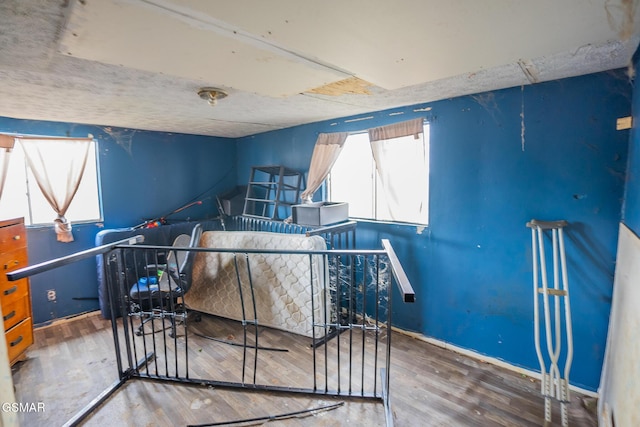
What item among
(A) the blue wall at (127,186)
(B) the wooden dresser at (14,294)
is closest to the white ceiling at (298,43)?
(B) the wooden dresser at (14,294)

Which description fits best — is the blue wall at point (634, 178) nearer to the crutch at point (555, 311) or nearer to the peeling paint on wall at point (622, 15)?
the crutch at point (555, 311)

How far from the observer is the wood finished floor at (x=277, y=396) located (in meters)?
1.89

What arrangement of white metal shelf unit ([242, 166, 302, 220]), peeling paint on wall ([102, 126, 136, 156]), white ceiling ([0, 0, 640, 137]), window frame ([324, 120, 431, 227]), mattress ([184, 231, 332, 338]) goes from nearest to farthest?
white ceiling ([0, 0, 640, 137]), window frame ([324, 120, 431, 227]), mattress ([184, 231, 332, 338]), peeling paint on wall ([102, 126, 136, 156]), white metal shelf unit ([242, 166, 302, 220])

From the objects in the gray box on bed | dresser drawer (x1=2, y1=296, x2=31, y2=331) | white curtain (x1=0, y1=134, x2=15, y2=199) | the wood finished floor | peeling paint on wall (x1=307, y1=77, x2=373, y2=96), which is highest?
peeling paint on wall (x1=307, y1=77, x2=373, y2=96)

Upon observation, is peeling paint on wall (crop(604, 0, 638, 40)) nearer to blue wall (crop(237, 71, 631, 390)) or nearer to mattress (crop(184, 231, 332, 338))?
blue wall (crop(237, 71, 631, 390))

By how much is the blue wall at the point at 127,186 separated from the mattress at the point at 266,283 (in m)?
1.20

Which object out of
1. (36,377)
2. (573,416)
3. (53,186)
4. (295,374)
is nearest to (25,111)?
(53,186)

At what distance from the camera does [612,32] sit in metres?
1.28

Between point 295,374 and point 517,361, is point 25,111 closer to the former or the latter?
point 295,374

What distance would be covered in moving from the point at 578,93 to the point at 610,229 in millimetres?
921

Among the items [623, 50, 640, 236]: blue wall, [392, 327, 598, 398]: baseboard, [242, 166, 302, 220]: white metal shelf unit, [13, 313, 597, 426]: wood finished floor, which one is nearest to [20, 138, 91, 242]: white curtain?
[13, 313, 597, 426]: wood finished floor

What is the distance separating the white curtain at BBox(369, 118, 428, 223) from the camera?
2.74 m

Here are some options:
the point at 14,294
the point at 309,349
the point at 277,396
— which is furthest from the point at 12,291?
the point at 309,349

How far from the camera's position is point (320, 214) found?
297 cm
